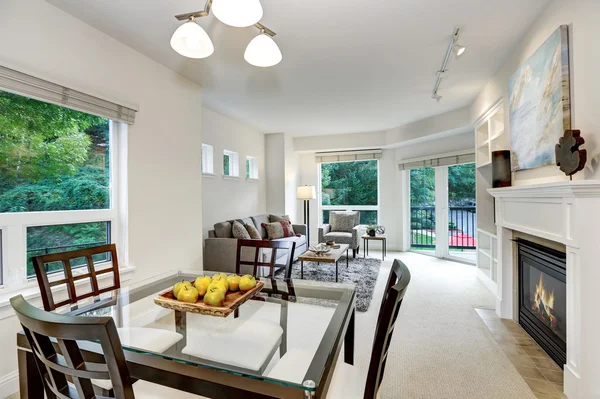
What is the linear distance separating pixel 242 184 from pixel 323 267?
2183 millimetres

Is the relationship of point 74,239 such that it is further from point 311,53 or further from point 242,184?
point 242,184

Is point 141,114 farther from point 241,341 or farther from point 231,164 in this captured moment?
point 231,164

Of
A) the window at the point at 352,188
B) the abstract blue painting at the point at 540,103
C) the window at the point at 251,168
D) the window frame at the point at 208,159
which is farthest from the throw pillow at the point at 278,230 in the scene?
the abstract blue painting at the point at 540,103

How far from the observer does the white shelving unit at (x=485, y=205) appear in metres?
3.62

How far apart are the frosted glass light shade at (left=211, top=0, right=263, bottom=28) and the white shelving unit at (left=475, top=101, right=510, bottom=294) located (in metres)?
3.34

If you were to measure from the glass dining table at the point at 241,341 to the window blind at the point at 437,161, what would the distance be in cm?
426

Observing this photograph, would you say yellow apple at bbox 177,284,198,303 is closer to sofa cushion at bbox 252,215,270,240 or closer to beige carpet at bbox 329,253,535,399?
beige carpet at bbox 329,253,535,399

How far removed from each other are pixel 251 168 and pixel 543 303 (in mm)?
4987

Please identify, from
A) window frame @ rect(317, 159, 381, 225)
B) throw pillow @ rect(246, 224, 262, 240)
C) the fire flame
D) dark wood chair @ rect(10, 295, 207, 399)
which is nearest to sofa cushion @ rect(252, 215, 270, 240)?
throw pillow @ rect(246, 224, 262, 240)

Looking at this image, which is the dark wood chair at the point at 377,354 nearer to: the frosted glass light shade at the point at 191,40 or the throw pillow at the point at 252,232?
the frosted glass light shade at the point at 191,40

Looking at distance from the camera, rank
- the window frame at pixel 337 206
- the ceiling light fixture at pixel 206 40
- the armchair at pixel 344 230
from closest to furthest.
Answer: the ceiling light fixture at pixel 206 40
the armchair at pixel 344 230
the window frame at pixel 337 206

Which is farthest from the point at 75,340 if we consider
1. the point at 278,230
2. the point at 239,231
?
the point at 278,230

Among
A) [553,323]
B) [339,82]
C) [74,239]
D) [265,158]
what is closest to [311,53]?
[339,82]

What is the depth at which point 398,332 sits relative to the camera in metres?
2.65
